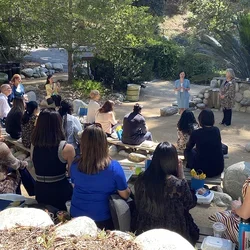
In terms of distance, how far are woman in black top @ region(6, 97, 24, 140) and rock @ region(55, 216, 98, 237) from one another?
501 cm

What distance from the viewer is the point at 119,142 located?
8.37 meters

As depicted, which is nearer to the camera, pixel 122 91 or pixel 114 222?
pixel 114 222

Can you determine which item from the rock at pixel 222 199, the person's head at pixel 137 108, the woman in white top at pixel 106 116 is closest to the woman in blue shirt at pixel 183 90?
the woman in white top at pixel 106 116

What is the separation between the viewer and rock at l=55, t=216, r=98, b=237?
119 inches

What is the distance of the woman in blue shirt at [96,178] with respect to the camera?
4258mm

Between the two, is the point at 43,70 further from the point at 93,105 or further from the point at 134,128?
the point at 134,128

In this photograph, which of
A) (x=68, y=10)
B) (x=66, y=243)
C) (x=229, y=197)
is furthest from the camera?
(x=68, y=10)

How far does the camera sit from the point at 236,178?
6250 mm

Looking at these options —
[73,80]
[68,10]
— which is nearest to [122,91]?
[73,80]

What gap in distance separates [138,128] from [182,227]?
156 inches

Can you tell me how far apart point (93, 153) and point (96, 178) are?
231 mm

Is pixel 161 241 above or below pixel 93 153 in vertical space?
below

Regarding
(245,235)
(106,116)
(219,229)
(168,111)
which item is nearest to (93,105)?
(106,116)

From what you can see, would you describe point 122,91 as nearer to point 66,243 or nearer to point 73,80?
point 73,80
